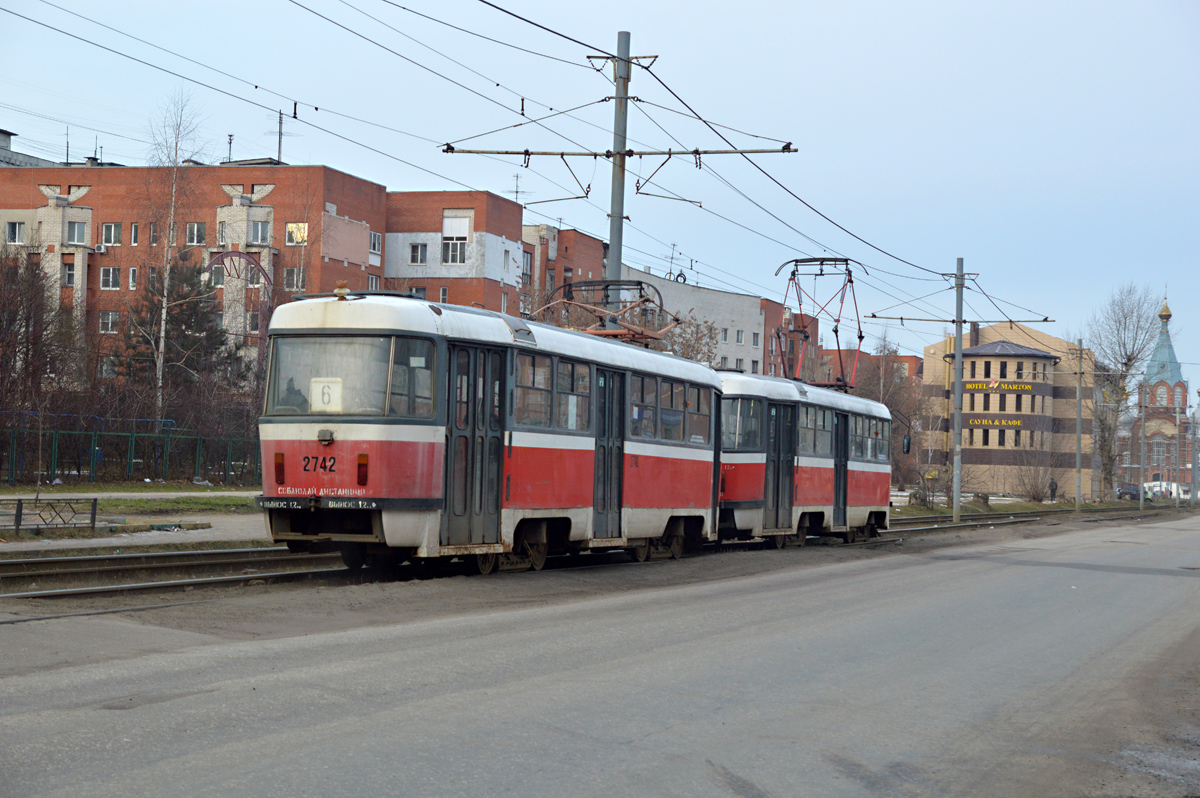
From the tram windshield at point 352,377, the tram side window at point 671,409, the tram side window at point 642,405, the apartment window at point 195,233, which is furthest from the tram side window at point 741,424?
the apartment window at point 195,233

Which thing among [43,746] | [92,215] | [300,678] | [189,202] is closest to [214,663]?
[300,678]

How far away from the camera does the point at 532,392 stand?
15008 mm

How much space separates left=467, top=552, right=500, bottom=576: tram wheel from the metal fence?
67.0ft

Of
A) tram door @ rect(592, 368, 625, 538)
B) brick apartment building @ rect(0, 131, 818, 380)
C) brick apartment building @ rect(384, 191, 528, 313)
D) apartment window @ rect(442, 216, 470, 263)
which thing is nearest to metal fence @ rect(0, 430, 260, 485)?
brick apartment building @ rect(0, 131, 818, 380)

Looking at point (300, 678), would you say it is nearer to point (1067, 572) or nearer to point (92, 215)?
point (1067, 572)

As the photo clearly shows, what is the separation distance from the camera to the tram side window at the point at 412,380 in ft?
42.9

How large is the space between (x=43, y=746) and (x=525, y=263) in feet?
228

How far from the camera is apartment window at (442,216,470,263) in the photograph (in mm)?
68312

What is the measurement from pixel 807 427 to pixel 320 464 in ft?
43.0

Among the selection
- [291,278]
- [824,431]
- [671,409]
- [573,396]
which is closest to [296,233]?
[291,278]

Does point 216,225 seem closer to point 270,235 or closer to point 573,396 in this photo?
point 270,235

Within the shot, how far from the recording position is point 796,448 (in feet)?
76.5

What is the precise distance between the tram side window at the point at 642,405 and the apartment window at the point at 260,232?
4832 centimetres

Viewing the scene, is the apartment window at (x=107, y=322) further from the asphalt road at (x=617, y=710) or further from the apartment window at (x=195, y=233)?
the asphalt road at (x=617, y=710)
